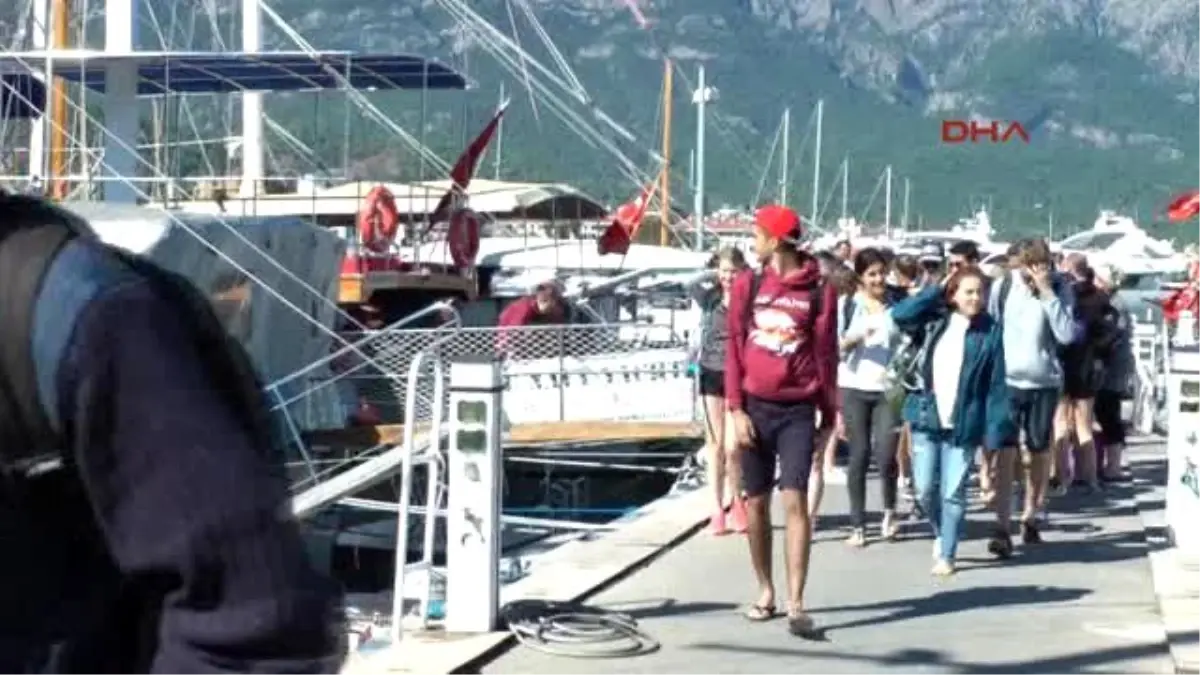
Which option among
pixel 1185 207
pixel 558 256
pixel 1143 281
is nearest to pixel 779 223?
pixel 1185 207

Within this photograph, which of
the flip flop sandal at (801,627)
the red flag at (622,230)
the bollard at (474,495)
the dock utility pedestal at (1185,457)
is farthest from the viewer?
the red flag at (622,230)

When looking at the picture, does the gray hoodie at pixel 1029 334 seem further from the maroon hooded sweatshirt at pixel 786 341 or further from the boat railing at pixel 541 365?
the boat railing at pixel 541 365

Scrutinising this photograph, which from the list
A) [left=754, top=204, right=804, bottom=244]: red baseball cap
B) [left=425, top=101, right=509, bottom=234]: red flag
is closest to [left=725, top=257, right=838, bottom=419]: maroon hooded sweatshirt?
[left=754, top=204, right=804, bottom=244]: red baseball cap

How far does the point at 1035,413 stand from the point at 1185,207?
4693 mm

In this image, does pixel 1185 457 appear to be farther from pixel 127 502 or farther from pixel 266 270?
pixel 127 502

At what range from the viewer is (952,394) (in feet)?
35.9

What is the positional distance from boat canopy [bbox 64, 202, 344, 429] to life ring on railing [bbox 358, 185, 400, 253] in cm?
513

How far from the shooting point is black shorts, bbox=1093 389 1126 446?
15.6 m

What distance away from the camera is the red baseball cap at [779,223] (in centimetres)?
→ 934

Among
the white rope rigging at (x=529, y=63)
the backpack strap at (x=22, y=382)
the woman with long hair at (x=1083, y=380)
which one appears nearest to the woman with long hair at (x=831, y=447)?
the woman with long hair at (x=1083, y=380)

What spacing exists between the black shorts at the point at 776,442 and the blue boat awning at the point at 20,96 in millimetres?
12621

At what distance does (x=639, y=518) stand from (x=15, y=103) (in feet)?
41.4

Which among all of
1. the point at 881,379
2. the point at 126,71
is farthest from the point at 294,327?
the point at 881,379

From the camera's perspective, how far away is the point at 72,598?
77.5 inches
